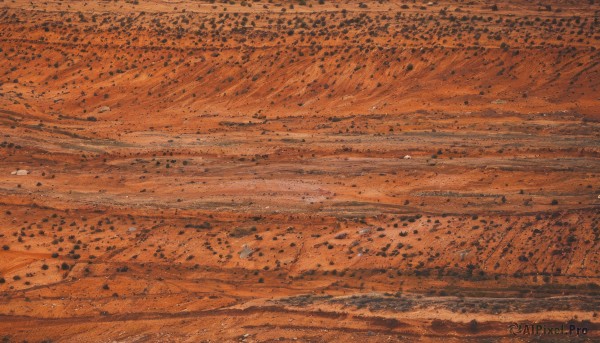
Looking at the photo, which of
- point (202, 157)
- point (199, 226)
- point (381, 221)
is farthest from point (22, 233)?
point (381, 221)

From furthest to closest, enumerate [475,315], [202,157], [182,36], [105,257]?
[182,36] → [202,157] → [105,257] → [475,315]

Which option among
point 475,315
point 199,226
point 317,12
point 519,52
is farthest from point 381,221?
point 317,12

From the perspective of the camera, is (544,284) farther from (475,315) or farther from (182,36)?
(182,36)

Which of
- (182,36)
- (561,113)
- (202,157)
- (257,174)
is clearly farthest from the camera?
(182,36)

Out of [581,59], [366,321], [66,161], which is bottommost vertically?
[366,321]

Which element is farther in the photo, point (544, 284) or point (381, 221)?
point (381, 221)

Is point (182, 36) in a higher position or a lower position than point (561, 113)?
higher

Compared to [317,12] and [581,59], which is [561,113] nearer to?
[581,59]
